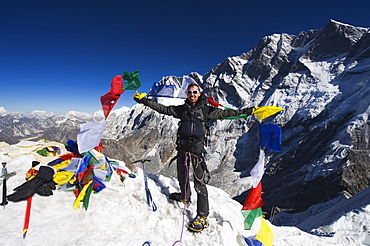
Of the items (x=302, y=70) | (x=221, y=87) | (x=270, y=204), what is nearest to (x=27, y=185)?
(x=270, y=204)

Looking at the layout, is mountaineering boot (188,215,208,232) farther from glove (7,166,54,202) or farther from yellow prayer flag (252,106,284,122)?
glove (7,166,54,202)

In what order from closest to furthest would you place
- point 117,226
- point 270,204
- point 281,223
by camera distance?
point 117,226, point 281,223, point 270,204

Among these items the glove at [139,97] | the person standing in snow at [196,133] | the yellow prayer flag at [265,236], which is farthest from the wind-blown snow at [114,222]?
the glove at [139,97]

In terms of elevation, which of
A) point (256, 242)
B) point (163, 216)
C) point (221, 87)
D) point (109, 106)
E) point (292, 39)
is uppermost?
point (292, 39)

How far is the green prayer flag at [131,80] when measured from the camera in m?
5.98

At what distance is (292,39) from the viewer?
18675 centimetres

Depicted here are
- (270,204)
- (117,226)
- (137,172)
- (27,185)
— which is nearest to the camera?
(117,226)

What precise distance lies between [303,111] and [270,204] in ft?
245

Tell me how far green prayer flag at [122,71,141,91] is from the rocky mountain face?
62749 mm

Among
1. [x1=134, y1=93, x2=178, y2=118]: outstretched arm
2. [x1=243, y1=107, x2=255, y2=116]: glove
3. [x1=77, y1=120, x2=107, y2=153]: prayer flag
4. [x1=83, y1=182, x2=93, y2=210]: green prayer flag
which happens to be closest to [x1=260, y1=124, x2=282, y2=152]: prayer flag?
[x1=243, y1=107, x2=255, y2=116]: glove

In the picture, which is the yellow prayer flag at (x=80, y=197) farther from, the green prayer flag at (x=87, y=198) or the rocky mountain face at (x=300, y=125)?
the rocky mountain face at (x=300, y=125)

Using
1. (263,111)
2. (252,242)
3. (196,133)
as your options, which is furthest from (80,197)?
(263,111)

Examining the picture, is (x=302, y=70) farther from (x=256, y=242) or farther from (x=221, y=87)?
(x=256, y=242)

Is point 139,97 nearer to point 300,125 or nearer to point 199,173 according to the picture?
point 199,173
